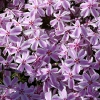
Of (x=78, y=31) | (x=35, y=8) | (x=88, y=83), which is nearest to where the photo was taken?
(x=88, y=83)

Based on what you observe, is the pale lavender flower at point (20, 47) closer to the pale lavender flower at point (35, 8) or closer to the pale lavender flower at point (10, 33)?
the pale lavender flower at point (10, 33)

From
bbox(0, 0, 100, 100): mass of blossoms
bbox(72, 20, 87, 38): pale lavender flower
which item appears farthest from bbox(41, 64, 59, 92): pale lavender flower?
bbox(72, 20, 87, 38): pale lavender flower

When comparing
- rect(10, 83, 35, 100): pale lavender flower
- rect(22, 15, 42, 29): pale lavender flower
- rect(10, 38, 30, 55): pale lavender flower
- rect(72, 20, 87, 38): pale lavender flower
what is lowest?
rect(10, 83, 35, 100): pale lavender flower

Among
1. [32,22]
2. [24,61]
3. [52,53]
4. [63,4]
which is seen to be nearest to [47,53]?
[52,53]

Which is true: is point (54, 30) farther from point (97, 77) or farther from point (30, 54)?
point (97, 77)

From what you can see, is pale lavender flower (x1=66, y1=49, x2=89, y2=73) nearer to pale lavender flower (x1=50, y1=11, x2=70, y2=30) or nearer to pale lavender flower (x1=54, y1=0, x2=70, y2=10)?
pale lavender flower (x1=50, y1=11, x2=70, y2=30)

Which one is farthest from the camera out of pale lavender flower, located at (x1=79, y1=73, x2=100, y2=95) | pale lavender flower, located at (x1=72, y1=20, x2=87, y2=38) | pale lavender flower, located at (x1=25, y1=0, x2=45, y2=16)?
pale lavender flower, located at (x1=25, y1=0, x2=45, y2=16)

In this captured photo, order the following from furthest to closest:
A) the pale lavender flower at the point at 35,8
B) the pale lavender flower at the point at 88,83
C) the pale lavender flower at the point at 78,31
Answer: the pale lavender flower at the point at 35,8
the pale lavender flower at the point at 78,31
the pale lavender flower at the point at 88,83

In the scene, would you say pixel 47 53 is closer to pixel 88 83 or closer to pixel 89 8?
pixel 88 83

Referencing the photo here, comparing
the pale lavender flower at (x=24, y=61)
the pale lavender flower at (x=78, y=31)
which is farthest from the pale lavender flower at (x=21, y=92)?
the pale lavender flower at (x=78, y=31)

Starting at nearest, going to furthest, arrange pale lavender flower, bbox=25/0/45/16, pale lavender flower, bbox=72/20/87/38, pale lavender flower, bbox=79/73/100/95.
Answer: pale lavender flower, bbox=79/73/100/95, pale lavender flower, bbox=72/20/87/38, pale lavender flower, bbox=25/0/45/16
